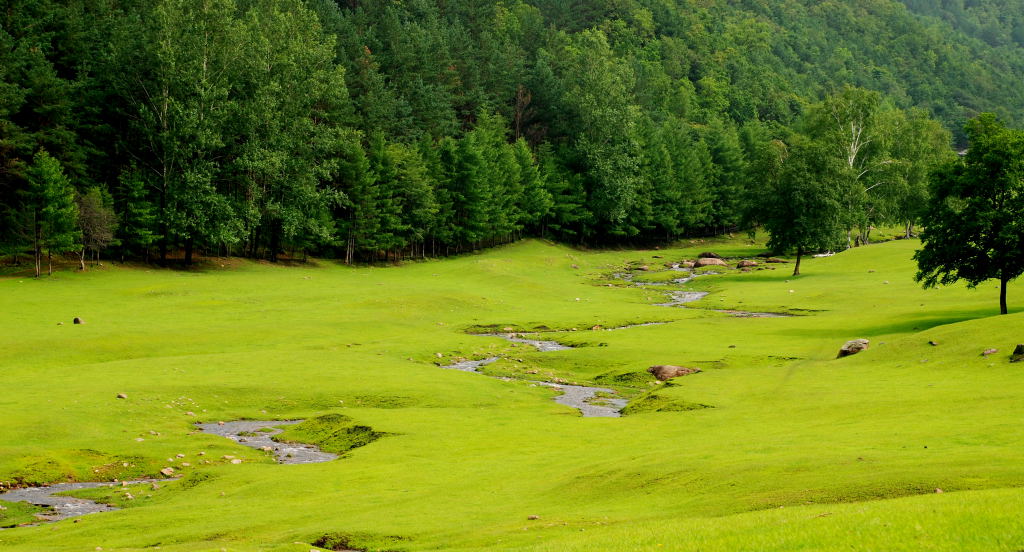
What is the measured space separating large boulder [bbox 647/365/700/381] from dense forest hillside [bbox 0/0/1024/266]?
183ft

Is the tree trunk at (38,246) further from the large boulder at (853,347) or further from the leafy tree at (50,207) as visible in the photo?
the large boulder at (853,347)

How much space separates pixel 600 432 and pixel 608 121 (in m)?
118

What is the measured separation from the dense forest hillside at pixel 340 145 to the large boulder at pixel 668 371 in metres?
55.7

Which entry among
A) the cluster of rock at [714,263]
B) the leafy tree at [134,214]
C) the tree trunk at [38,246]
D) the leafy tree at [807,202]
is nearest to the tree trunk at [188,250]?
the leafy tree at [134,214]

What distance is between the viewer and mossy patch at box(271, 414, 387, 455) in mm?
36250

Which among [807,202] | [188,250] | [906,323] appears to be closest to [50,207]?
[188,250]

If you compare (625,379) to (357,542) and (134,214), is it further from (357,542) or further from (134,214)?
(134,214)

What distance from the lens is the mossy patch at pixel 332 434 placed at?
36250 millimetres

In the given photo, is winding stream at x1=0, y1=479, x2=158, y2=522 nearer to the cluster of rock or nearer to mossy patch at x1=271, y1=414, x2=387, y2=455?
mossy patch at x1=271, y1=414, x2=387, y2=455

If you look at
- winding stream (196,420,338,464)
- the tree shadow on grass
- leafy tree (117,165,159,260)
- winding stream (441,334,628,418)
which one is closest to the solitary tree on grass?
the tree shadow on grass

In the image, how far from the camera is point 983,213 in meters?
56.0

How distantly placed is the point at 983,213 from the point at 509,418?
36.0 m

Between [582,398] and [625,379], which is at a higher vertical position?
[625,379]

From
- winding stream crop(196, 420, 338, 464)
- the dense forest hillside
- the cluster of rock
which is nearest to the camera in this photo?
winding stream crop(196, 420, 338, 464)
